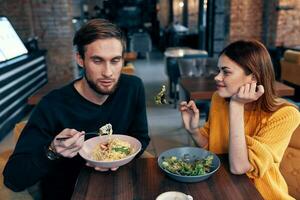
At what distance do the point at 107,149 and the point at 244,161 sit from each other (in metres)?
0.60

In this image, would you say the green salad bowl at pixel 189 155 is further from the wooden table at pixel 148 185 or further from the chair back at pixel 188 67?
the chair back at pixel 188 67

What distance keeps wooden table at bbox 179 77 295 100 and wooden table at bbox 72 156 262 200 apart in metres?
1.72

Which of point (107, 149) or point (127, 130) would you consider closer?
point (107, 149)

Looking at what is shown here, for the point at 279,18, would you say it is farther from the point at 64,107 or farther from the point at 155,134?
the point at 64,107

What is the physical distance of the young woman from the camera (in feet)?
4.07

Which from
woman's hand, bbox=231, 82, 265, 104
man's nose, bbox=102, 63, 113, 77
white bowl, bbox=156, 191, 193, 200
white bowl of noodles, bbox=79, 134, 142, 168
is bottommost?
white bowl, bbox=156, 191, 193, 200

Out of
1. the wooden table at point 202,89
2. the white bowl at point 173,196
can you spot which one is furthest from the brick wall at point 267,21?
the white bowl at point 173,196

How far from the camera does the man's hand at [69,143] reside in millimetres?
1046

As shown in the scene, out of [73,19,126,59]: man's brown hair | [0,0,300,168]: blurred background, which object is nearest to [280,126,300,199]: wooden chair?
[73,19,126,59]: man's brown hair

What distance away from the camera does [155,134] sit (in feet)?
12.6

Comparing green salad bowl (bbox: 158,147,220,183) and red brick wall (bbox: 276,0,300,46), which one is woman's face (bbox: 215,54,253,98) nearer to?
green salad bowl (bbox: 158,147,220,183)

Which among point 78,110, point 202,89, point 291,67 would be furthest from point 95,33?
point 291,67

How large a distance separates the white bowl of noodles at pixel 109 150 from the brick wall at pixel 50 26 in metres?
4.34

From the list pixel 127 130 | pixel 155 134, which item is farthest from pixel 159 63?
Answer: pixel 127 130
